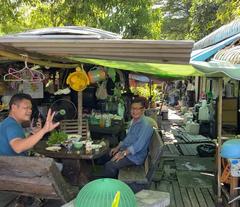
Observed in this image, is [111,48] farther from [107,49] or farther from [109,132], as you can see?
[109,132]

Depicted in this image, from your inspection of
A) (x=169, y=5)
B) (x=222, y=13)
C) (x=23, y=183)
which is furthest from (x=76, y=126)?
(x=169, y=5)

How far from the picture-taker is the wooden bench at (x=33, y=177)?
374cm

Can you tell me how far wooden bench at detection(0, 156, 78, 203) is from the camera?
3738 millimetres

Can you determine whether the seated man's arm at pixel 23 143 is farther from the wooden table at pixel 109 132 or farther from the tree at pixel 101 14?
the tree at pixel 101 14

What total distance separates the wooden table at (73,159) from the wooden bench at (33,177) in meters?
1.16

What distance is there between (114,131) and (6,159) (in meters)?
4.37

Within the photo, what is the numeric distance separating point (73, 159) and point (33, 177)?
65.2 inches

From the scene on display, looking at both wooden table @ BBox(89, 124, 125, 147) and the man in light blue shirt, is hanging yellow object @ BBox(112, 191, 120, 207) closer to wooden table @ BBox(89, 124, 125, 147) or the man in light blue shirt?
the man in light blue shirt

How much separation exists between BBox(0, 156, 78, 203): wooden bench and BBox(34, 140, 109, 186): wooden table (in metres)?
1.16

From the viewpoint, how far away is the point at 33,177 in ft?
12.6

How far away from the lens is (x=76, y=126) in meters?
7.66

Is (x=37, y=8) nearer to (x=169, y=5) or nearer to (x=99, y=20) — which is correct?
(x=99, y=20)

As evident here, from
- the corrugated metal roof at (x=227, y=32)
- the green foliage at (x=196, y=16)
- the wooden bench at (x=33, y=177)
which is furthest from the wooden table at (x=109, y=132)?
the wooden bench at (x=33, y=177)

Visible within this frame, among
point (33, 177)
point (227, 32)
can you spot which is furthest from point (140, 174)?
point (227, 32)
